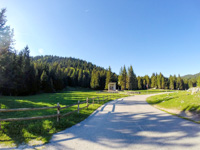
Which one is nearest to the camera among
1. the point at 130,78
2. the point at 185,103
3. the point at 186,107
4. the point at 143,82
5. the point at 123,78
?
the point at 186,107

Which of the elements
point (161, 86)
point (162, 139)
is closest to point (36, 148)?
point (162, 139)

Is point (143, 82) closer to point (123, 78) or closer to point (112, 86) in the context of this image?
point (123, 78)

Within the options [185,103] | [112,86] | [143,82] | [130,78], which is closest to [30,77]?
[112,86]

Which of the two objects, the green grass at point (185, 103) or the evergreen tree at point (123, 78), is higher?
the evergreen tree at point (123, 78)

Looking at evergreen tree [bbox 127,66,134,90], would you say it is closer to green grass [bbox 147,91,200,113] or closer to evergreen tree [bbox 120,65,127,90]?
evergreen tree [bbox 120,65,127,90]

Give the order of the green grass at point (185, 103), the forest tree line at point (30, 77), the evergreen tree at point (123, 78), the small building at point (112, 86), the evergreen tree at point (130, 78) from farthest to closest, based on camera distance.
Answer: the evergreen tree at point (123, 78), the evergreen tree at point (130, 78), the small building at point (112, 86), the forest tree line at point (30, 77), the green grass at point (185, 103)

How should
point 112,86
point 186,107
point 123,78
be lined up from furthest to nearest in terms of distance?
1. point 123,78
2. point 112,86
3. point 186,107

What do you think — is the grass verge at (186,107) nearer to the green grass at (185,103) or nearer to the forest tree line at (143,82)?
the green grass at (185,103)

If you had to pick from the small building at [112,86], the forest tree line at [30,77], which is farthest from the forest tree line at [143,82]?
the small building at [112,86]

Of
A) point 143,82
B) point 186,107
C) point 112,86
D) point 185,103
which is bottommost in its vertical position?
point 186,107

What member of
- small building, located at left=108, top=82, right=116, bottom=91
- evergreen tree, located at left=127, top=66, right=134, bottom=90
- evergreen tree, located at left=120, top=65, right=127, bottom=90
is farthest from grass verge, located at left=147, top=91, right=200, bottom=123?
evergreen tree, located at left=120, top=65, right=127, bottom=90

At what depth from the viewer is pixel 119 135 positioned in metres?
4.93

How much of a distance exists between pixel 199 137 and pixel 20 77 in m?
46.9

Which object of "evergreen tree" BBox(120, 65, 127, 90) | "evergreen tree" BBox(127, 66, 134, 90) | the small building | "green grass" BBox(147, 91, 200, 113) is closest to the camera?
"green grass" BBox(147, 91, 200, 113)
